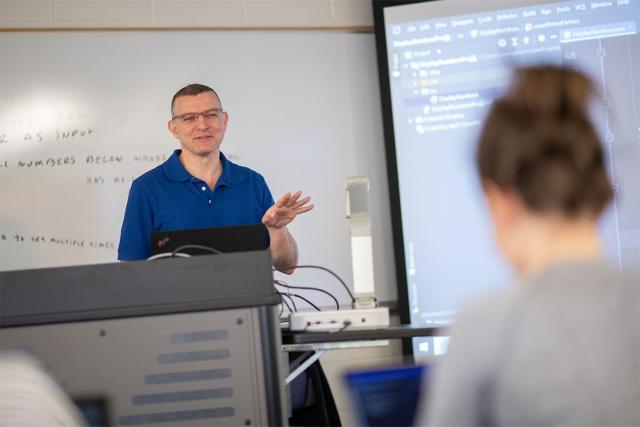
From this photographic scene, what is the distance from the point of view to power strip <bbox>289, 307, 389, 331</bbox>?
73.0 inches

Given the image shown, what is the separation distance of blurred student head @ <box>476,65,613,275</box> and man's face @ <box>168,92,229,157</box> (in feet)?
7.15

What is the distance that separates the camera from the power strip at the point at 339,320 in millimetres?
1855

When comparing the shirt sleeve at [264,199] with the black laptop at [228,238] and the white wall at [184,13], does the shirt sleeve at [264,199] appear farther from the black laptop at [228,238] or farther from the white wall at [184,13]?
the white wall at [184,13]

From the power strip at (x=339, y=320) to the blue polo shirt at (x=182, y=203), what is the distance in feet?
3.76

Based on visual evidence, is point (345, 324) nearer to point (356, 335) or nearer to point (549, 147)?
point (356, 335)

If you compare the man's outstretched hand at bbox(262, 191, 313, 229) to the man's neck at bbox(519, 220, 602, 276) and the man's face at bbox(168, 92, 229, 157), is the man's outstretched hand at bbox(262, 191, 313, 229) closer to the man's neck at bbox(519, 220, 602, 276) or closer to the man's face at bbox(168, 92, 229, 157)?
the man's face at bbox(168, 92, 229, 157)

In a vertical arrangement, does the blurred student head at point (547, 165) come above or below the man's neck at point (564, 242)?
above

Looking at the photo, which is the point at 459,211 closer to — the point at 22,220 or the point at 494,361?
the point at 22,220

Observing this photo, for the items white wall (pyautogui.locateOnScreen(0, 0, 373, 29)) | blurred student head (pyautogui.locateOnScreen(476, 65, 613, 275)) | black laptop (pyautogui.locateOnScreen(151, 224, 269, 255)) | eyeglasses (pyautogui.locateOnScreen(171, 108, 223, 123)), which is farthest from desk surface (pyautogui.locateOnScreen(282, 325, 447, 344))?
white wall (pyautogui.locateOnScreen(0, 0, 373, 29))

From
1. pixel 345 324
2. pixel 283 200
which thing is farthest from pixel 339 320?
pixel 283 200

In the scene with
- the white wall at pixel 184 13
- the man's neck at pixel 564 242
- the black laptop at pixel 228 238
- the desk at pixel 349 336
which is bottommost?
the desk at pixel 349 336

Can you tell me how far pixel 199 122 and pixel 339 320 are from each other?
57.9 inches

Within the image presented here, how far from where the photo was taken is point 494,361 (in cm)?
96

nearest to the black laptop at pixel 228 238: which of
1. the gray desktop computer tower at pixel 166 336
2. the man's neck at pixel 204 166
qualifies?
the gray desktop computer tower at pixel 166 336
